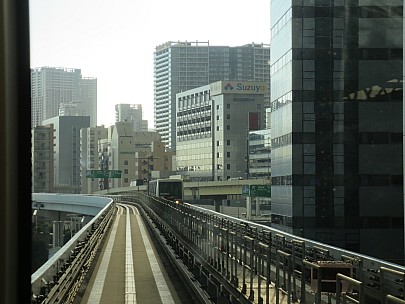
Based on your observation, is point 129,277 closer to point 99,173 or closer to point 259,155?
point 259,155

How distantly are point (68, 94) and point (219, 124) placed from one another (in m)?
3.23

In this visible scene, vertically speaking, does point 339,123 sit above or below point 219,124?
above

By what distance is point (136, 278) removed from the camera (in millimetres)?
9180

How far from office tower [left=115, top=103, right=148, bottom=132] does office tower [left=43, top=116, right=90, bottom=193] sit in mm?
543

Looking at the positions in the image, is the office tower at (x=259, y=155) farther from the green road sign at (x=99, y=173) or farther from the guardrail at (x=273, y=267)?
the green road sign at (x=99, y=173)

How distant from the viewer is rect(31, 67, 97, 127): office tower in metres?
3.24

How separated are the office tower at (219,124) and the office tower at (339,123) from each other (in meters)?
4.28

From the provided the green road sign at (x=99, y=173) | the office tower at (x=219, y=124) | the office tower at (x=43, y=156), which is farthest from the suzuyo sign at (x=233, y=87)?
the office tower at (x=43, y=156)

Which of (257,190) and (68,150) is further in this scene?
(257,190)

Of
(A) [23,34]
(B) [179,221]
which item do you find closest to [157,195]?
(B) [179,221]

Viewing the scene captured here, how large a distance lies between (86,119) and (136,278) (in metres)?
5.08

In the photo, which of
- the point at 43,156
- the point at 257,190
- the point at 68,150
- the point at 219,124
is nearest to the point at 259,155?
the point at 257,190

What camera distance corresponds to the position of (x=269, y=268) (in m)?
5.34

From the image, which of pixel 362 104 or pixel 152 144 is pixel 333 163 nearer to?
pixel 362 104
